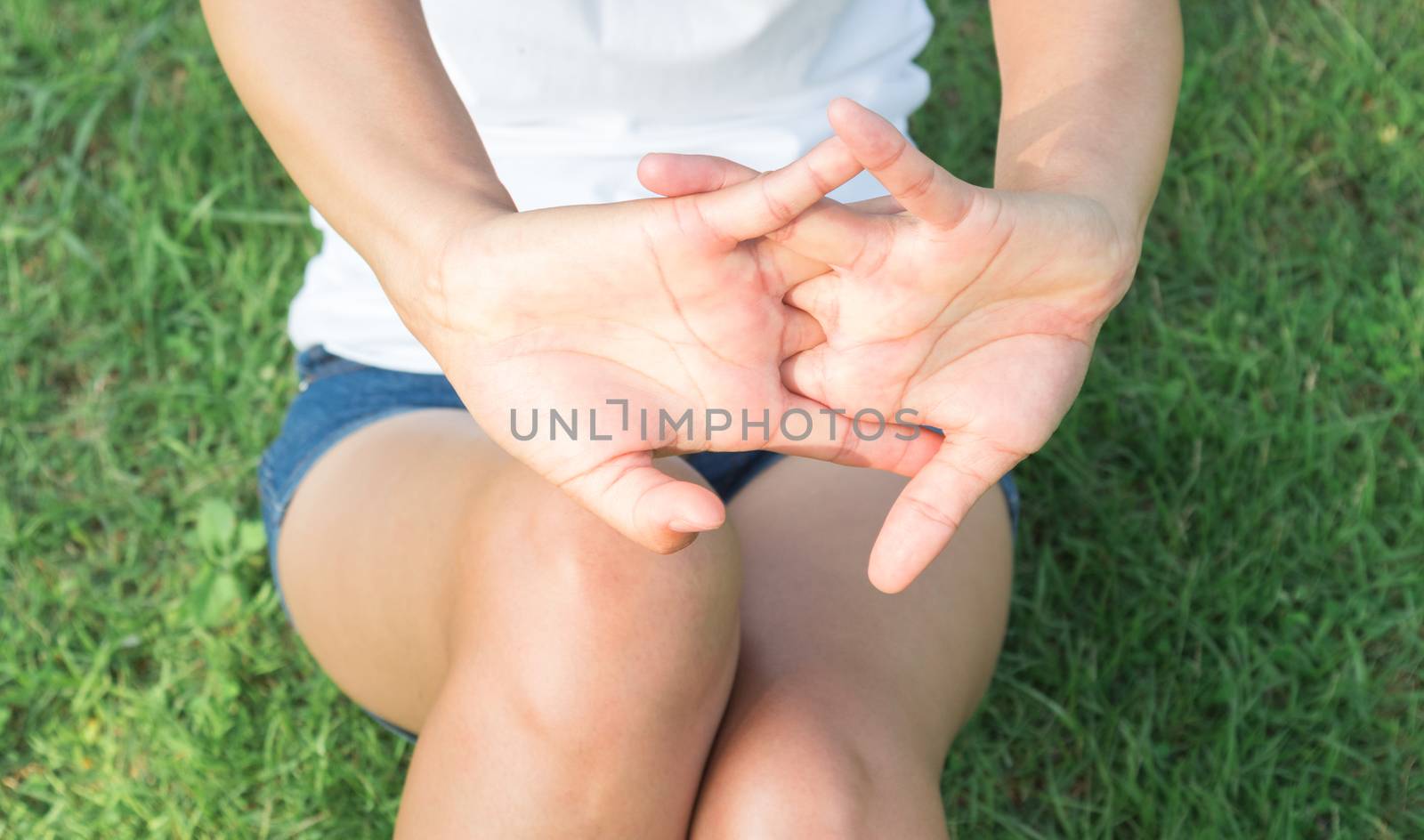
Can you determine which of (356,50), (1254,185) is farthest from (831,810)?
(1254,185)

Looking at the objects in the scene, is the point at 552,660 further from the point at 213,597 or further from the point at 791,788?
the point at 213,597

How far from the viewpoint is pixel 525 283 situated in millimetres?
952

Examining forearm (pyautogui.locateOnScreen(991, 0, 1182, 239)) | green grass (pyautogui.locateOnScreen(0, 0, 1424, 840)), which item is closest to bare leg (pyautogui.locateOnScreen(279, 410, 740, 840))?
forearm (pyautogui.locateOnScreen(991, 0, 1182, 239))

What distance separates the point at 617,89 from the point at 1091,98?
50cm

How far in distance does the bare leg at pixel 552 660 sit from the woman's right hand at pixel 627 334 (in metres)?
0.10

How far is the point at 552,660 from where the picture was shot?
1.03 meters

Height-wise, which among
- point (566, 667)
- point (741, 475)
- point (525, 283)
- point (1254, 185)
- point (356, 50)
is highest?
point (356, 50)

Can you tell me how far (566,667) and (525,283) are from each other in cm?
33

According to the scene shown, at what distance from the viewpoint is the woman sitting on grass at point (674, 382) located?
958mm

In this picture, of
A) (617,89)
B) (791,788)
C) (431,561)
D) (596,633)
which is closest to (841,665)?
(791,788)

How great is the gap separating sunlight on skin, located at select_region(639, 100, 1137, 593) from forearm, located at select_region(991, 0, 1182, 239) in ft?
0.31

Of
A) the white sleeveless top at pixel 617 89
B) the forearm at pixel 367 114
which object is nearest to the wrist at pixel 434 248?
the forearm at pixel 367 114

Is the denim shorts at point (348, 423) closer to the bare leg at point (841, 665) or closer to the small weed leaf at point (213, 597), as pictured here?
the bare leg at point (841, 665)

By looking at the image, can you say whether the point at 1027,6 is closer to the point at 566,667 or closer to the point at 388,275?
the point at 388,275
